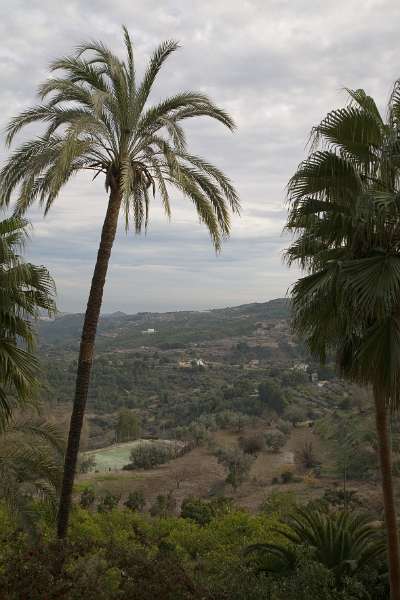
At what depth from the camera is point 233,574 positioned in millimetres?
6238

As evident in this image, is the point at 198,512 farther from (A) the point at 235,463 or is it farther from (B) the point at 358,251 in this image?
(A) the point at 235,463

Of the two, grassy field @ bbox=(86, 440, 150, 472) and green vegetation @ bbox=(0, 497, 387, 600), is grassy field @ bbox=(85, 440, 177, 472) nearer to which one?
grassy field @ bbox=(86, 440, 150, 472)

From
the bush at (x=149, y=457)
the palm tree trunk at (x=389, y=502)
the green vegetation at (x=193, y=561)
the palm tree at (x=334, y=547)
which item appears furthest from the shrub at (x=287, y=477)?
the palm tree trunk at (x=389, y=502)

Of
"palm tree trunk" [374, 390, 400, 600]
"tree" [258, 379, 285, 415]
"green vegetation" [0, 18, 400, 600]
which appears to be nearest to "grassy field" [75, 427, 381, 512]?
"green vegetation" [0, 18, 400, 600]

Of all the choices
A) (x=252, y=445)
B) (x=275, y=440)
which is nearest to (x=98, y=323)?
(x=252, y=445)

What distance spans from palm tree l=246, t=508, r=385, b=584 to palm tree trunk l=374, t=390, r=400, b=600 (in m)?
1.21

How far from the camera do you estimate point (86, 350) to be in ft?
25.2

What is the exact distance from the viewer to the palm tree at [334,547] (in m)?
A: 7.23

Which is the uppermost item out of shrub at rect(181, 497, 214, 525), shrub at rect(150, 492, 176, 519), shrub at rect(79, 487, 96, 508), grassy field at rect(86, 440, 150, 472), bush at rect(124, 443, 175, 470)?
shrub at rect(181, 497, 214, 525)

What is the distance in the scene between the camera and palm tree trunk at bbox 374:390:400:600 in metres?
5.80

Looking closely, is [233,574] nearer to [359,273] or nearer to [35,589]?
[35,589]

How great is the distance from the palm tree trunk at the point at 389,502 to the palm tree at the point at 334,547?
3.98 ft

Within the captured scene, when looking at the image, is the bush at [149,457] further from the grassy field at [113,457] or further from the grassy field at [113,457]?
the grassy field at [113,457]

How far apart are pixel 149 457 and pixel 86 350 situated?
972 inches
